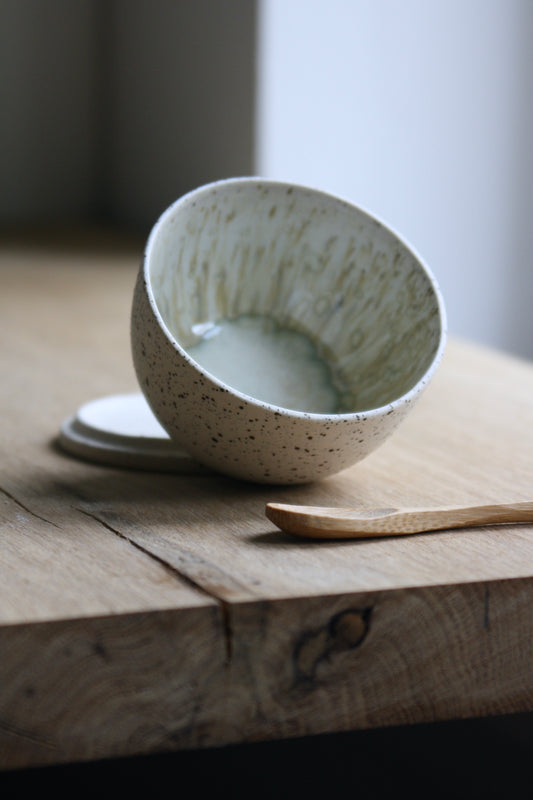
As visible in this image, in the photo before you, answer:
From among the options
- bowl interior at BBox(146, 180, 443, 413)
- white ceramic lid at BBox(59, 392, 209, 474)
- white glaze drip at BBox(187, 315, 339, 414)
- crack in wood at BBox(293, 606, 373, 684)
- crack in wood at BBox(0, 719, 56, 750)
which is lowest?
crack in wood at BBox(0, 719, 56, 750)

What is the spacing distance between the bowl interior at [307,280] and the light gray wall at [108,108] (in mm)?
1418

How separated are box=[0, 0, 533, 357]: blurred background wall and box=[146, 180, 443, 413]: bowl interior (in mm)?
1057

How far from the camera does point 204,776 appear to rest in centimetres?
76

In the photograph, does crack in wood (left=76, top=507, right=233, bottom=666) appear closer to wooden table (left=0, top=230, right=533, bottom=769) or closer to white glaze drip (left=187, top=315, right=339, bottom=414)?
wooden table (left=0, top=230, right=533, bottom=769)

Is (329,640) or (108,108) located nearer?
(329,640)

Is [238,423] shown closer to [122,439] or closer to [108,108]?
[122,439]

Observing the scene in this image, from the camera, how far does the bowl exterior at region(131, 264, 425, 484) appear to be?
0.55 metres

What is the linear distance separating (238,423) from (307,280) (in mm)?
208

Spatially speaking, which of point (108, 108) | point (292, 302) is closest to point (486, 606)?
point (292, 302)

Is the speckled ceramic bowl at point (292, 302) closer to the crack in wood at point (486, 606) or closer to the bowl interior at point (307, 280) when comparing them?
the bowl interior at point (307, 280)

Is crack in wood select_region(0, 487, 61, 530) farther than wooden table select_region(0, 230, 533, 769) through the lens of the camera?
Yes

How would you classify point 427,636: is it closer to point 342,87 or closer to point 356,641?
point 356,641

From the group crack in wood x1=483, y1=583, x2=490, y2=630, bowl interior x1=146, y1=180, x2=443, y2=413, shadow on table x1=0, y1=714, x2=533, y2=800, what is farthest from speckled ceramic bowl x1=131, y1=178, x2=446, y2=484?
shadow on table x1=0, y1=714, x2=533, y2=800

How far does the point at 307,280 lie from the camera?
73cm
